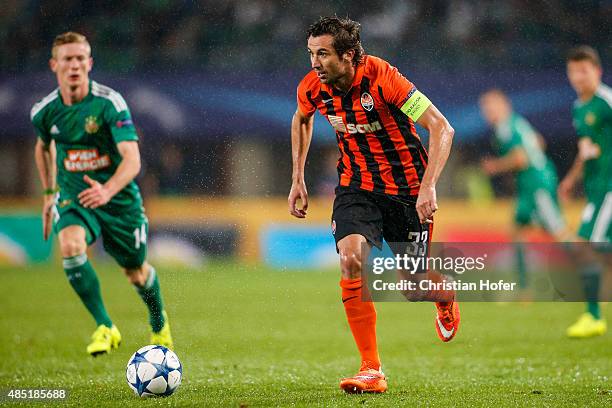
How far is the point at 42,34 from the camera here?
42.0 ft

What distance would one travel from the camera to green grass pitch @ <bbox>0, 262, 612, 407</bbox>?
16.8 ft

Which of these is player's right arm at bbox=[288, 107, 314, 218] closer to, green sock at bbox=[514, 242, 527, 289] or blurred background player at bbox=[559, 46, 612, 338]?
blurred background player at bbox=[559, 46, 612, 338]

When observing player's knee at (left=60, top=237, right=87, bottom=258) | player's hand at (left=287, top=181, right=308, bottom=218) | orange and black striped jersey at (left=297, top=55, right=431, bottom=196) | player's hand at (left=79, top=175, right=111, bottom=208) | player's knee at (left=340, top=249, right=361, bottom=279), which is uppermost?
orange and black striped jersey at (left=297, top=55, right=431, bottom=196)

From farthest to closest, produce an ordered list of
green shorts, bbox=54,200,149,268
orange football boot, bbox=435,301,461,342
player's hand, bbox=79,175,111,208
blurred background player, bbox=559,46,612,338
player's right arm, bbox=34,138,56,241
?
blurred background player, bbox=559,46,612,338 → player's right arm, bbox=34,138,56,241 → green shorts, bbox=54,200,149,268 → orange football boot, bbox=435,301,461,342 → player's hand, bbox=79,175,111,208

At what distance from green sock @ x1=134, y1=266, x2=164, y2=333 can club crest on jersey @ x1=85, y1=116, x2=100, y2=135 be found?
111 cm

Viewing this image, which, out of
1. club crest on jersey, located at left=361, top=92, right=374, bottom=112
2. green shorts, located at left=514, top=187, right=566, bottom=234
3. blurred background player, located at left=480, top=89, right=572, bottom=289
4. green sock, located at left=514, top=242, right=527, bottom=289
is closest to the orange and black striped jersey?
club crest on jersey, located at left=361, top=92, right=374, bottom=112

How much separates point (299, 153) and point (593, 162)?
3558 mm

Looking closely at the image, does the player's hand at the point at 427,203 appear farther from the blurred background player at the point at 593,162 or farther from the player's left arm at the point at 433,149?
the blurred background player at the point at 593,162

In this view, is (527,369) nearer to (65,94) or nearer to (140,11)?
(65,94)

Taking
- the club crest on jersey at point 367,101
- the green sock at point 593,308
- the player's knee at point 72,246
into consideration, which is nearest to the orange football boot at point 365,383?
the club crest on jersey at point 367,101

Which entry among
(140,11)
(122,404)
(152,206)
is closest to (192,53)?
(140,11)

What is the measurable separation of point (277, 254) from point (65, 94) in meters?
9.19

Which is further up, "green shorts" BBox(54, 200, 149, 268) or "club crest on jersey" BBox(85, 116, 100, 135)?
"club crest on jersey" BBox(85, 116, 100, 135)

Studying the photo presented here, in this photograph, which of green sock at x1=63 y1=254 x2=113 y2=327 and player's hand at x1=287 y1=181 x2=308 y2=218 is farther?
green sock at x1=63 y1=254 x2=113 y2=327
